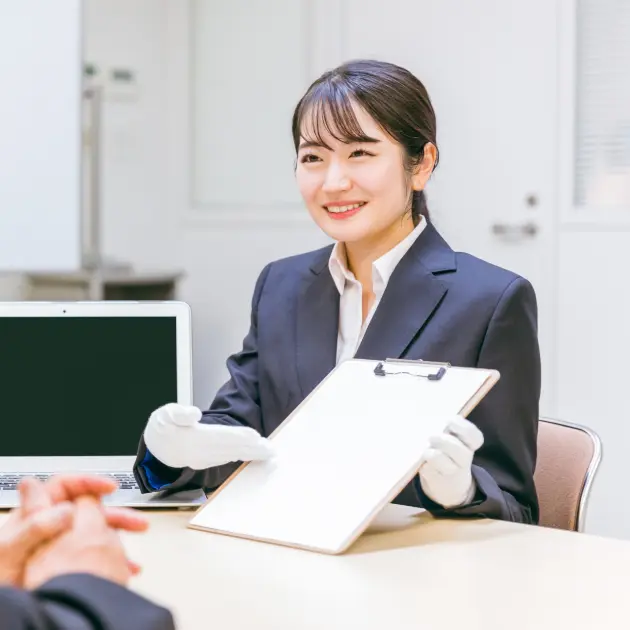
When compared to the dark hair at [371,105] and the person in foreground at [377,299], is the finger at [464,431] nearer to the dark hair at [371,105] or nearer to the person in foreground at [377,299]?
the person in foreground at [377,299]

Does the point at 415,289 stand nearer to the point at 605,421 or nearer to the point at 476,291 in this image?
the point at 476,291

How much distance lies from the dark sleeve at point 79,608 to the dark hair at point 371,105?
86cm

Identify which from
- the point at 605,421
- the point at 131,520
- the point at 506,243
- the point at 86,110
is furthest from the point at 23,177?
the point at 131,520

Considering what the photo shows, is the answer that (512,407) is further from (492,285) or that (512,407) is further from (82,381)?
(82,381)

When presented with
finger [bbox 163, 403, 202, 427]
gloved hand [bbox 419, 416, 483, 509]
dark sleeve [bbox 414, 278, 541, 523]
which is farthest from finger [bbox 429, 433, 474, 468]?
finger [bbox 163, 403, 202, 427]

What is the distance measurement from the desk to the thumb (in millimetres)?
Result: 128

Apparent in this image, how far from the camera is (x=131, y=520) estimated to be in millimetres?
856

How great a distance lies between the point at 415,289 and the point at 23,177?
1972 mm

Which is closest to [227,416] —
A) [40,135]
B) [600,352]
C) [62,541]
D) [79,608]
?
[62,541]

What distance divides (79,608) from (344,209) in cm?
89

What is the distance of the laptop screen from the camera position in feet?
4.39

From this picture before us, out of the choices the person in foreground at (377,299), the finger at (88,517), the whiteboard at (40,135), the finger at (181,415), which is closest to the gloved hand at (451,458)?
the person in foreground at (377,299)

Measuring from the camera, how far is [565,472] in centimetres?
144

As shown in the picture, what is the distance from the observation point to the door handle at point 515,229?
306 cm
